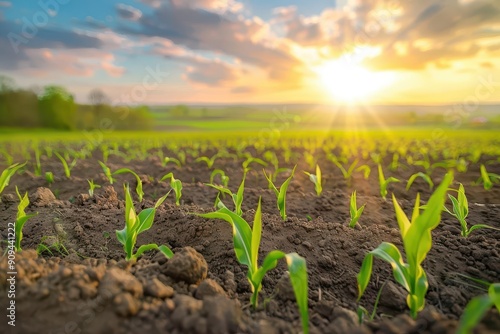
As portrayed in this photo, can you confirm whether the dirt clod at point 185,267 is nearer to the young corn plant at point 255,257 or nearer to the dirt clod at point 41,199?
the young corn plant at point 255,257

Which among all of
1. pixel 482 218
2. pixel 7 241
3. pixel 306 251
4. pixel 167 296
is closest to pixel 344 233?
pixel 306 251

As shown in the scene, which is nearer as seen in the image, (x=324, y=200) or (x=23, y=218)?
(x=23, y=218)

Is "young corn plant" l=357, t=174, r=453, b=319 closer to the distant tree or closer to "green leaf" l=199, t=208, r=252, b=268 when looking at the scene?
"green leaf" l=199, t=208, r=252, b=268

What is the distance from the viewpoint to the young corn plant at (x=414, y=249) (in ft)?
5.31

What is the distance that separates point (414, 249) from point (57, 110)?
4833 centimetres

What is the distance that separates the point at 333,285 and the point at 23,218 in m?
2.18

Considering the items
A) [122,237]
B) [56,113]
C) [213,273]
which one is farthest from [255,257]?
[56,113]

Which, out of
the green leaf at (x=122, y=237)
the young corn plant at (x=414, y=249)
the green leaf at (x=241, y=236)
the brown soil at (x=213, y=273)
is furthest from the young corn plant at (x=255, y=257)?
the green leaf at (x=122, y=237)

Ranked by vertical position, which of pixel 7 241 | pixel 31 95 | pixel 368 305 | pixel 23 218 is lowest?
pixel 368 305

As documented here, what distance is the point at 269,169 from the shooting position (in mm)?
7371

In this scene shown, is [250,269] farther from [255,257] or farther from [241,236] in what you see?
[241,236]

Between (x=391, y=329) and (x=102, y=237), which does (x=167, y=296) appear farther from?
(x=102, y=237)

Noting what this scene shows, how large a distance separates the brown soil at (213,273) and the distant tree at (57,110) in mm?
42721

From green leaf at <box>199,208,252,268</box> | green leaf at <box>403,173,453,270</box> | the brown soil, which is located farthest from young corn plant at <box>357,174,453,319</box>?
green leaf at <box>199,208,252,268</box>
